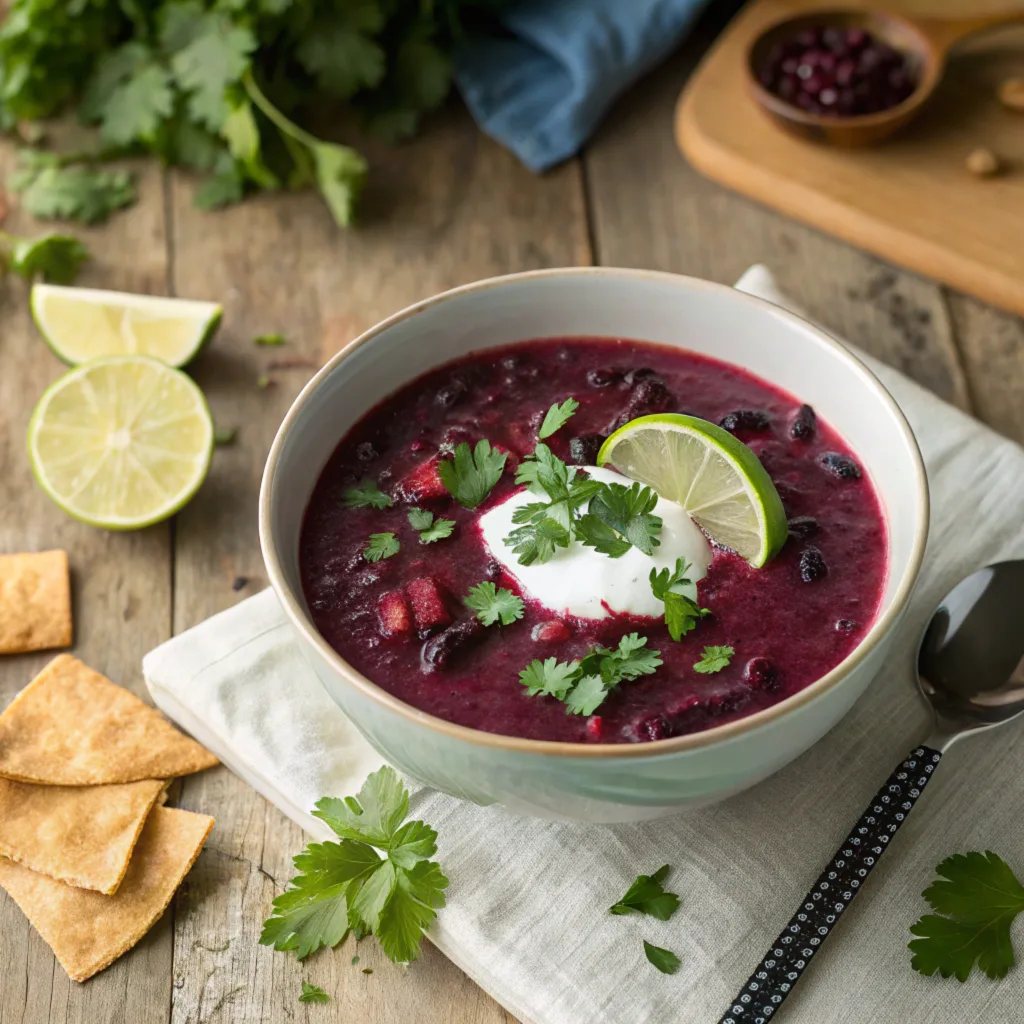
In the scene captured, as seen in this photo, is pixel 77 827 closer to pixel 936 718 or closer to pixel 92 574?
pixel 92 574

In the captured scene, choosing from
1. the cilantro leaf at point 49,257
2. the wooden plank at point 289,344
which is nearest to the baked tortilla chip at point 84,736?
the wooden plank at point 289,344

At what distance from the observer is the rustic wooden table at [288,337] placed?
2.75 metres

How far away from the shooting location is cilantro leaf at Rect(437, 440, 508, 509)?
9.45 ft

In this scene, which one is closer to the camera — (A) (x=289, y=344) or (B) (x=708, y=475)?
(B) (x=708, y=475)

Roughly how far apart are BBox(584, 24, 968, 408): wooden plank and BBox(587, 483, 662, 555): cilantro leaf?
1.64 m

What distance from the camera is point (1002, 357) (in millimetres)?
4031

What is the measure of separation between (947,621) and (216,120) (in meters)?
2.88

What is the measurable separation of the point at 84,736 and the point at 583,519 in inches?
52.0

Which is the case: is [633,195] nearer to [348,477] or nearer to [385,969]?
[348,477]

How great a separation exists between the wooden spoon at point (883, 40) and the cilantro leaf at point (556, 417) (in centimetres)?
191

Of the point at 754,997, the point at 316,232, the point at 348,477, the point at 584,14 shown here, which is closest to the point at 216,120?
the point at 316,232

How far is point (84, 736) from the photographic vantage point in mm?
3094

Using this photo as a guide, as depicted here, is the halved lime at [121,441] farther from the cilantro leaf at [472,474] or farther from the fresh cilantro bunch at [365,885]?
the fresh cilantro bunch at [365,885]

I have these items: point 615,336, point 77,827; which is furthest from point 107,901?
point 615,336
